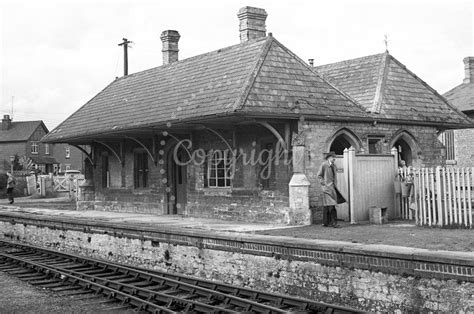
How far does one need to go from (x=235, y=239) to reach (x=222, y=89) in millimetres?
6517

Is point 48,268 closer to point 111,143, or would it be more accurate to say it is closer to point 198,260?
point 198,260

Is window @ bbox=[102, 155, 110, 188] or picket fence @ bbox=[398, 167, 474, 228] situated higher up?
window @ bbox=[102, 155, 110, 188]

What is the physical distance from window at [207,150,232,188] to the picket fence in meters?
5.82

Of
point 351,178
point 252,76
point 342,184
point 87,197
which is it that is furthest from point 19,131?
point 351,178

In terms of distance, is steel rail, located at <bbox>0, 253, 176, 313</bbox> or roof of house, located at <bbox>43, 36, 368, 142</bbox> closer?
steel rail, located at <bbox>0, 253, 176, 313</bbox>

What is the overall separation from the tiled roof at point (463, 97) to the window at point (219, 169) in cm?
1625

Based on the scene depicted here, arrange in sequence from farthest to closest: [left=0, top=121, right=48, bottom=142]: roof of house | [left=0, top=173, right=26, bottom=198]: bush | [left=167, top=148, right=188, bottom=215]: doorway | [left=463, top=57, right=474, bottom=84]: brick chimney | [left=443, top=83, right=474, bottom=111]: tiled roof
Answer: [left=0, top=121, right=48, bottom=142]: roof of house
[left=0, top=173, right=26, bottom=198]: bush
[left=463, top=57, right=474, bottom=84]: brick chimney
[left=443, top=83, right=474, bottom=111]: tiled roof
[left=167, top=148, right=188, bottom=215]: doorway

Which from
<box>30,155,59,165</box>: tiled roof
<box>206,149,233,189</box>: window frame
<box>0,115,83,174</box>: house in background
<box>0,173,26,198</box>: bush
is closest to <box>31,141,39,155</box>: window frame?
<box>0,115,83,174</box>: house in background

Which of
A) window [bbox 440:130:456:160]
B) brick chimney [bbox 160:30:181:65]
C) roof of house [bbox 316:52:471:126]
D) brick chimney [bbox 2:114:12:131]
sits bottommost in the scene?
window [bbox 440:130:456:160]

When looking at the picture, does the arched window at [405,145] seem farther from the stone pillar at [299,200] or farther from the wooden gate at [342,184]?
the stone pillar at [299,200]

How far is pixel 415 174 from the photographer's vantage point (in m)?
13.4

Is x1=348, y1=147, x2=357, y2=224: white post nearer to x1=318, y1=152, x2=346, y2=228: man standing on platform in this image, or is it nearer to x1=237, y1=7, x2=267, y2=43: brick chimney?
x1=318, y1=152, x2=346, y2=228: man standing on platform

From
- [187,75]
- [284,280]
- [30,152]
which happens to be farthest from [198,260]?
[30,152]

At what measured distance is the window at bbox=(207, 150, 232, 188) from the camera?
57.1ft
